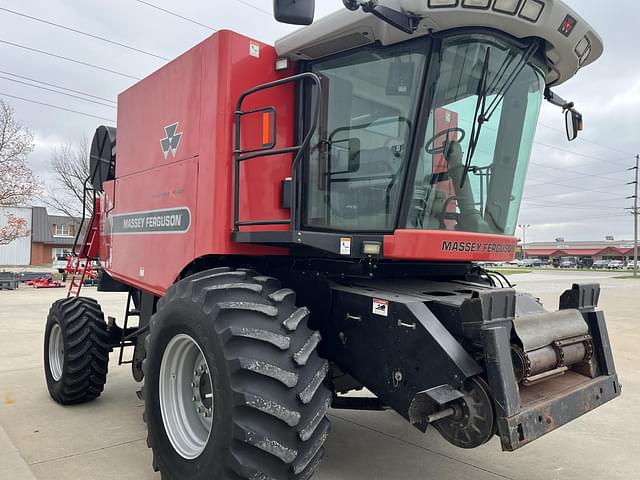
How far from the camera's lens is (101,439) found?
14.2 feet

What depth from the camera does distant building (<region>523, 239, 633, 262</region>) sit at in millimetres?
94500

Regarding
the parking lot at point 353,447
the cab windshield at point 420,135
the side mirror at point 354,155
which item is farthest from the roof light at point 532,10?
the parking lot at point 353,447

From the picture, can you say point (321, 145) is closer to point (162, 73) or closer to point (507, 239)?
point (507, 239)

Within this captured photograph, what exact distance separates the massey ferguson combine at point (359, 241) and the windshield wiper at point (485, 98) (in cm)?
1

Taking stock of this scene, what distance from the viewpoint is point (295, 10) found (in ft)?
8.89

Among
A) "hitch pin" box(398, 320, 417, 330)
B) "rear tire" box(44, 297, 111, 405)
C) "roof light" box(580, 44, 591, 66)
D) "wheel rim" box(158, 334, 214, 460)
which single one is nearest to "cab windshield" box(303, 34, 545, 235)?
"roof light" box(580, 44, 591, 66)

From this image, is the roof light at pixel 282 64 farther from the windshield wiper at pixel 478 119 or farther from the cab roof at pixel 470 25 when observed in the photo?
the windshield wiper at pixel 478 119

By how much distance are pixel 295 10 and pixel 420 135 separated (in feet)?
3.46

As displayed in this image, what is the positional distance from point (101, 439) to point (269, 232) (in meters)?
2.50

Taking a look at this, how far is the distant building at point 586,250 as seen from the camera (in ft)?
310

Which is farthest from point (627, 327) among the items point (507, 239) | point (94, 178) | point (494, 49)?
point (94, 178)

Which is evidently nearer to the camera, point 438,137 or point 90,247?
point 438,137

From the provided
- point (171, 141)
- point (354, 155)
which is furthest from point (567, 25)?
point (171, 141)

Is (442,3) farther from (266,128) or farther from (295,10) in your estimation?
(266,128)
